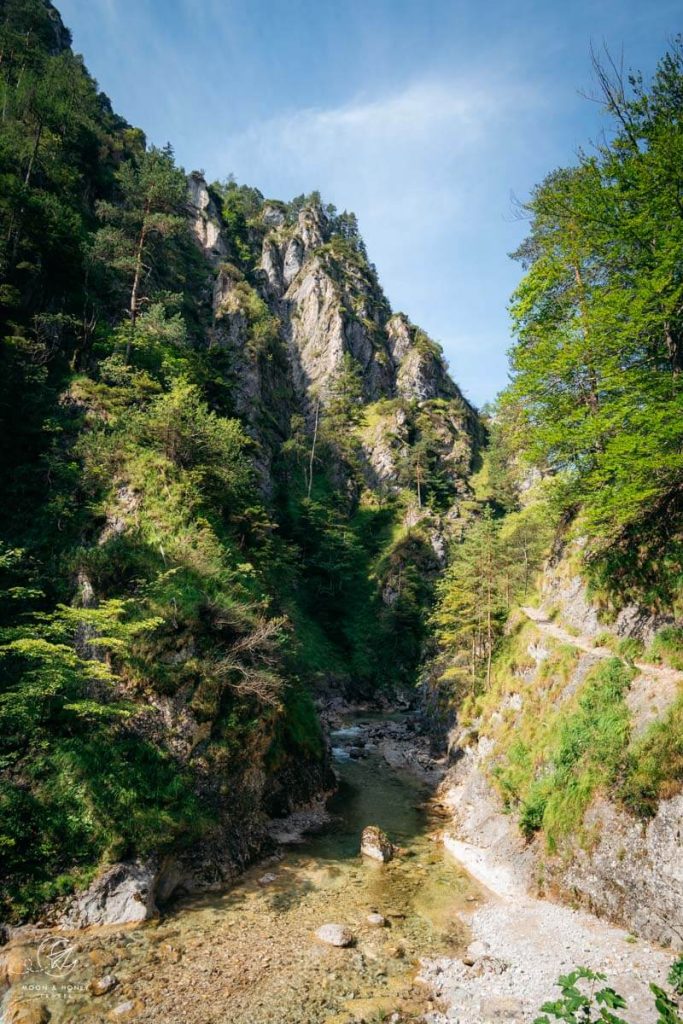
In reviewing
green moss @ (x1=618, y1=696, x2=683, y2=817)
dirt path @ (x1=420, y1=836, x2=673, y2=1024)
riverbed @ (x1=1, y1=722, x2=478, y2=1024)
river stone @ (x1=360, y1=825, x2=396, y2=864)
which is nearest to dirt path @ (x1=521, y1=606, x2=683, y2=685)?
green moss @ (x1=618, y1=696, x2=683, y2=817)

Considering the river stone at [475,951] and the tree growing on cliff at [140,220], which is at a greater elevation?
the tree growing on cliff at [140,220]

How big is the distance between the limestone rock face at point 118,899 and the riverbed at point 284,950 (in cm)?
39

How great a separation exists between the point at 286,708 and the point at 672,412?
68.5 feet

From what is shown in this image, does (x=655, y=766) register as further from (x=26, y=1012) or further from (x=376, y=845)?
(x=26, y=1012)

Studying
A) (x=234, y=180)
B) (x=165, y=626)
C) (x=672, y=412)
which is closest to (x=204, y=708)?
(x=165, y=626)

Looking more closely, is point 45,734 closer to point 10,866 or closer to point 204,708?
point 10,866

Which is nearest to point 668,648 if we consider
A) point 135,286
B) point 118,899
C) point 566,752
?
point 566,752

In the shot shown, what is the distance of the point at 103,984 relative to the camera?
468 inches

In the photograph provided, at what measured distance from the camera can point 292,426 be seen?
7488 cm

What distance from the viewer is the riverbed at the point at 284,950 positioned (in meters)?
11.5

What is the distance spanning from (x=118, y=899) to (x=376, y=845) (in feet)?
31.3

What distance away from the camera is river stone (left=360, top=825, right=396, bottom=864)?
63.0 ft

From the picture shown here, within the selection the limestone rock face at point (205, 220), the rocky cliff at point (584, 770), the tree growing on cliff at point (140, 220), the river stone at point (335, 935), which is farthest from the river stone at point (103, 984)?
the limestone rock face at point (205, 220)

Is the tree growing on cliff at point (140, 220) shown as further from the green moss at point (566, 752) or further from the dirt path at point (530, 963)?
the dirt path at point (530, 963)
